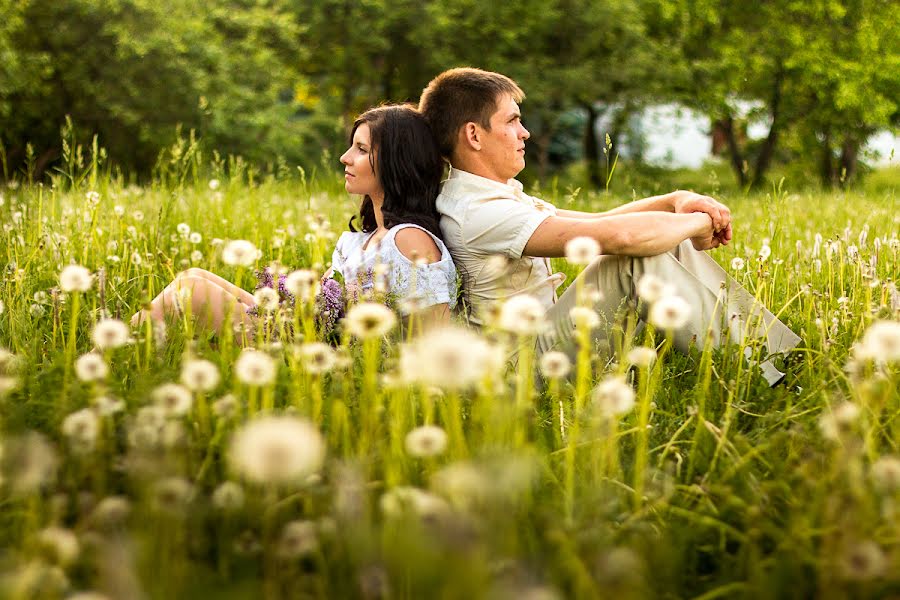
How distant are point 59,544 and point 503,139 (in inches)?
100

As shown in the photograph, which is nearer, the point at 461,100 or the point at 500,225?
the point at 500,225

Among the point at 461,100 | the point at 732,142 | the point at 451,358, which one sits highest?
the point at 732,142

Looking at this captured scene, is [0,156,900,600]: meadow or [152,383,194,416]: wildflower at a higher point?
[152,383,194,416]: wildflower

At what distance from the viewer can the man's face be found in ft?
11.6

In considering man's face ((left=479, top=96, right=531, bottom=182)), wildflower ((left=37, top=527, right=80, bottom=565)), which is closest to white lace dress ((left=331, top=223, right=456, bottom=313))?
man's face ((left=479, top=96, right=531, bottom=182))

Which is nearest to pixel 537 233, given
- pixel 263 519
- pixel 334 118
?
pixel 263 519

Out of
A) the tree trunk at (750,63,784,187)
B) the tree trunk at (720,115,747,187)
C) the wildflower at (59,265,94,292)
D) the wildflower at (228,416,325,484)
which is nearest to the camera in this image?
the wildflower at (228,416,325,484)

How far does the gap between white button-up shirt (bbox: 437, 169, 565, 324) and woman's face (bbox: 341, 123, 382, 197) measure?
0.29 metres

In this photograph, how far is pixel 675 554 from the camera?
68.4 inches

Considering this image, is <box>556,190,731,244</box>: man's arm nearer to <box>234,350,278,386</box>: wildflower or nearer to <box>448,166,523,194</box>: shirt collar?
<box>448,166,523,194</box>: shirt collar

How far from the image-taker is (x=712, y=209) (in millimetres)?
3498

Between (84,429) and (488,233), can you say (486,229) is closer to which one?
(488,233)

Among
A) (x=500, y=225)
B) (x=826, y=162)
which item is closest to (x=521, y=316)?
(x=500, y=225)

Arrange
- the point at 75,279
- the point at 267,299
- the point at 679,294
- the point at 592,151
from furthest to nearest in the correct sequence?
the point at 592,151 → the point at 679,294 → the point at 267,299 → the point at 75,279
